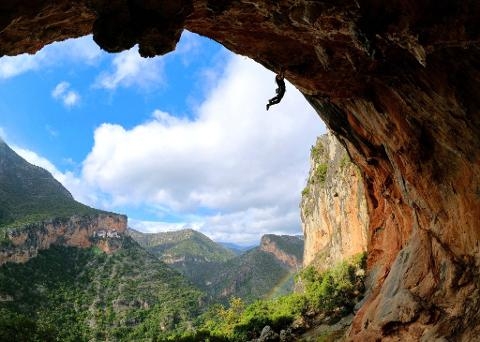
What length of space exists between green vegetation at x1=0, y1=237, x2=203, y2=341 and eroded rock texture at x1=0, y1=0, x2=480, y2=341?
66690 millimetres

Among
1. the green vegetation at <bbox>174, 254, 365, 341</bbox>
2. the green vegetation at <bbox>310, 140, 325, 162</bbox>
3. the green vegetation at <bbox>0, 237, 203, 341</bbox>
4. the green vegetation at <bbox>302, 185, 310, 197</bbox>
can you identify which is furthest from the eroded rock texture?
the green vegetation at <bbox>0, 237, 203, 341</bbox>

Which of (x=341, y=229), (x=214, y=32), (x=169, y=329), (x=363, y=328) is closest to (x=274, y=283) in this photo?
(x=169, y=329)

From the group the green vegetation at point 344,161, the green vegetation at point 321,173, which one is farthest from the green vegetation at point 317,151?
the green vegetation at point 344,161

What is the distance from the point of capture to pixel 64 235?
157875 millimetres

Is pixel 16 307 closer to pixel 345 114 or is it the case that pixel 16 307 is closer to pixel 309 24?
pixel 345 114

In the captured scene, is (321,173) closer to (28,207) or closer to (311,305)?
(311,305)

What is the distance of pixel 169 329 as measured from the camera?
390 ft

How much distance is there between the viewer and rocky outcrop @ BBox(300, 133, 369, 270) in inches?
2237

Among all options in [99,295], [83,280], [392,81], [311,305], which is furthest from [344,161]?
[83,280]

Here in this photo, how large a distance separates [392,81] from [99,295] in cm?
13669

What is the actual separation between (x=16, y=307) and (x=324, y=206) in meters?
78.9

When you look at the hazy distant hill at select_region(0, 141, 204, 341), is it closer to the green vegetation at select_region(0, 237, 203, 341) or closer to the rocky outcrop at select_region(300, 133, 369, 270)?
the green vegetation at select_region(0, 237, 203, 341)

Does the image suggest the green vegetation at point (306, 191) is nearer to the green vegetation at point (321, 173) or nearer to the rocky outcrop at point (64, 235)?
the green vegetation at point (321, 173)

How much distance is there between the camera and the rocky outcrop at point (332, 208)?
2237 inches
